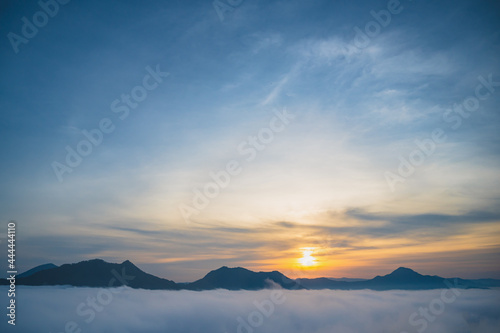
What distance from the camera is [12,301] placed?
4991cm

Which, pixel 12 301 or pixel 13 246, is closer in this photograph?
pixel 13 246

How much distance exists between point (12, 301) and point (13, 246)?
16100mm

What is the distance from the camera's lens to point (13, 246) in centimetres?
4188

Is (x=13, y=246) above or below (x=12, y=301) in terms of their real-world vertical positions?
above
